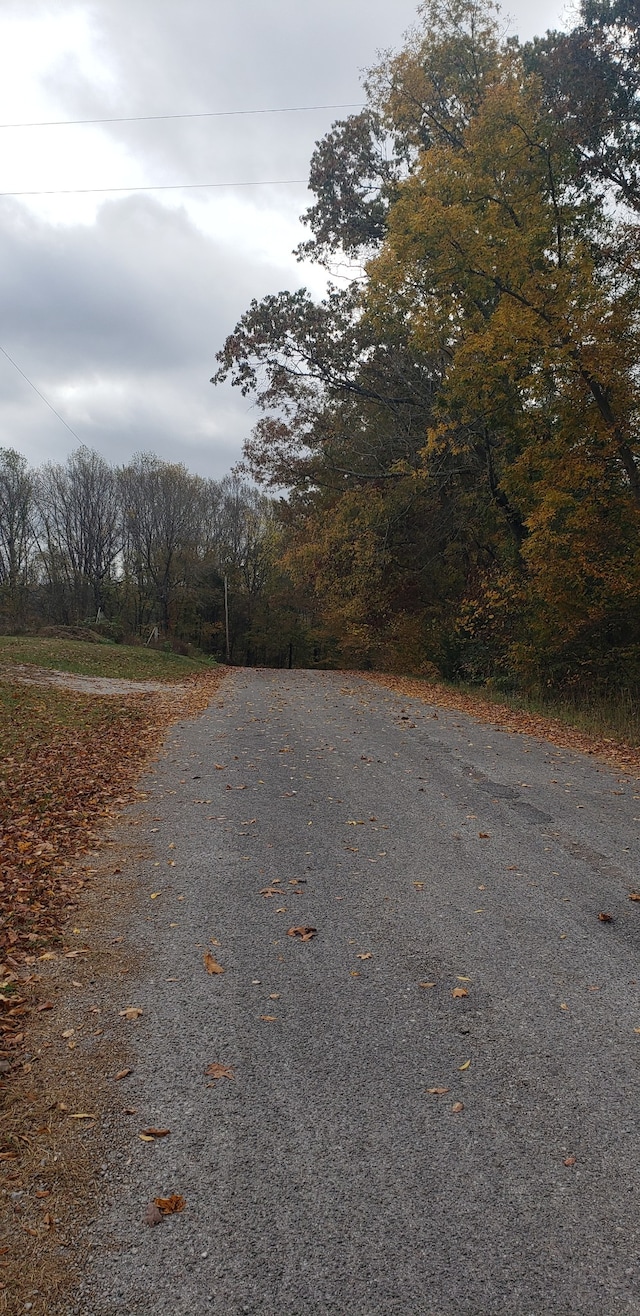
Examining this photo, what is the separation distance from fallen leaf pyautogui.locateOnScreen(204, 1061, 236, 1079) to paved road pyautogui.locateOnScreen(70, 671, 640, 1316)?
0.03m

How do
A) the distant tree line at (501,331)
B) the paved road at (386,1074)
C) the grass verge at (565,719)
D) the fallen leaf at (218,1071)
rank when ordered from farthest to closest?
1. the distant tree line at (501,331)
2. the grass verge at (565,719)
3. the fallen leaf at (218,1071)
4. the paved road at (386,1074)

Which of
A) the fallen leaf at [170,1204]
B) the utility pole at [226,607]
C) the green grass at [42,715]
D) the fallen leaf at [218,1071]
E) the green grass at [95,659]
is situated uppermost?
the utility pole at [226,607]

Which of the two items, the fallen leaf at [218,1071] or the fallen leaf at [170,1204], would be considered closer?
the fallen leaf at [170,1204]

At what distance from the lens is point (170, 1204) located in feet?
7.79

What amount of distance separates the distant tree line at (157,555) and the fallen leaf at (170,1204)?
4051 cm

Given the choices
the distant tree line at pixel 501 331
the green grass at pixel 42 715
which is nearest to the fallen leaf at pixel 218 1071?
the green grass at pixel 42 715

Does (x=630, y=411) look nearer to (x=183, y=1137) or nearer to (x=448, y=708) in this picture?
(x=448, y=708)

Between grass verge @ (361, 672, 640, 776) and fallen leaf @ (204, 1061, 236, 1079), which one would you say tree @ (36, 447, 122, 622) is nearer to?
grass verge @ (361, 672, 640, 776)

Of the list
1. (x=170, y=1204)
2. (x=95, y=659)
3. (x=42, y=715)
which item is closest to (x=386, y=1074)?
(x=170, y=1204)

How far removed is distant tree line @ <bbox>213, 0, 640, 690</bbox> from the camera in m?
12.9

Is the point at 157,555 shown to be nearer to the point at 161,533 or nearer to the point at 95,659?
the point at 161,533

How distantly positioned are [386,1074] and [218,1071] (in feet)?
2.24

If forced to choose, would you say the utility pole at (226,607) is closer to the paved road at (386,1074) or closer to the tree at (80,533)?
the tree at (80,533)

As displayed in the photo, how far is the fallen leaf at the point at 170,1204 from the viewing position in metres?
2.35
